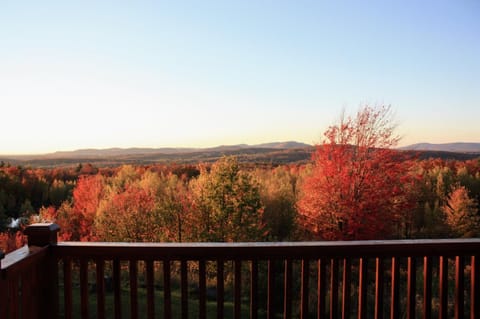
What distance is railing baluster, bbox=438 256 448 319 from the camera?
7.14 feet

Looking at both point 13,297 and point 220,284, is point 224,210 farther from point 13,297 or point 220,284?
Answer: point 13,297

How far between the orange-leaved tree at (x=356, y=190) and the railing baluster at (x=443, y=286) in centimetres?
1742

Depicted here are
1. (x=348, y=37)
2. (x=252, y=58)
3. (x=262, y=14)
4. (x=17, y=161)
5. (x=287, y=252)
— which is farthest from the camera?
(x=17, y=161)

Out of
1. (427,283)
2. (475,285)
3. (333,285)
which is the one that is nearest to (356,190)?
(475,285)

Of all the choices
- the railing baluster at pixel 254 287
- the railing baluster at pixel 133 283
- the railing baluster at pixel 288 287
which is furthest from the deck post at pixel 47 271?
the railing baluster at pixel 288 287

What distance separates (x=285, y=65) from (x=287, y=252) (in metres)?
20.6

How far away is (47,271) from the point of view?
2.07m

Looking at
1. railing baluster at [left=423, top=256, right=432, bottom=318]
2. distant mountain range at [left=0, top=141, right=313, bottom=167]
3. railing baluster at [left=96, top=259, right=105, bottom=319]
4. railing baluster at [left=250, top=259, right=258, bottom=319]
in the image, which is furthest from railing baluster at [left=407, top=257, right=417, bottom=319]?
distant mountain range at [left=0, top=141, right=313, bottom=167]

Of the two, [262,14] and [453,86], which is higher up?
[262,14]

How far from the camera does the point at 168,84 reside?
107 feet

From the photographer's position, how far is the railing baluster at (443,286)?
2.18 m

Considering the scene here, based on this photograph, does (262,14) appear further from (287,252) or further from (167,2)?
(287,252)

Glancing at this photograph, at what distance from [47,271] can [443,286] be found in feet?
7.59

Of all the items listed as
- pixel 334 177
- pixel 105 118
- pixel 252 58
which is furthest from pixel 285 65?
pixel 105 118
